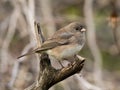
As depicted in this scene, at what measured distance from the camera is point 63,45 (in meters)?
5.20

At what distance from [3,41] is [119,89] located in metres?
1.71

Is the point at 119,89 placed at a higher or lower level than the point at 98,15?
lower

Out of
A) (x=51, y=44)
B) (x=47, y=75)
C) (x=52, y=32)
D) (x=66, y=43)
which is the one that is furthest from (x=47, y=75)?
(x=52, y=32)

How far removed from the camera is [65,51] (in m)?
5.13

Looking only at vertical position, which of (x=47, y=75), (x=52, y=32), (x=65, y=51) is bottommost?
(x=52, y=32)

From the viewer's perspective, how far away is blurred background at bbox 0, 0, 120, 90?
21.1 feet

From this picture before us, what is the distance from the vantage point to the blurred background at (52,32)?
21.1ft

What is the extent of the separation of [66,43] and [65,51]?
0.13 m

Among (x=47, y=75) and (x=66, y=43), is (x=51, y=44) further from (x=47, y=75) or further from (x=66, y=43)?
(x=47, y=75)

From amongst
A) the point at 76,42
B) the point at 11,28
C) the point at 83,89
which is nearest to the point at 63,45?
the point at 76,42

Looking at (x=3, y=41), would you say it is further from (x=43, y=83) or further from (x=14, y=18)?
(x=43, y=83)

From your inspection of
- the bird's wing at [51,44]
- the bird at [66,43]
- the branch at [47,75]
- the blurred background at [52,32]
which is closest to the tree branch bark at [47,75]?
the branch at [47,75]

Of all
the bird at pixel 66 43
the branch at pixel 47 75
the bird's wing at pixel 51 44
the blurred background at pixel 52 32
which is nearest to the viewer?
the branch at pixel 47 75

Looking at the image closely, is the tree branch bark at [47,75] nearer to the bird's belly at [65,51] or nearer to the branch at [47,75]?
the branch at [47,75]
